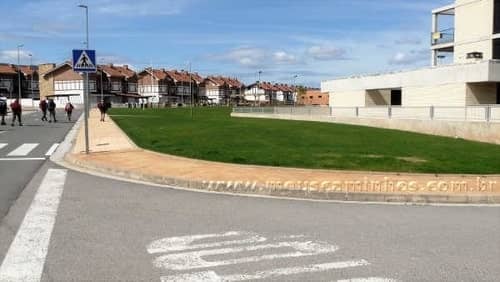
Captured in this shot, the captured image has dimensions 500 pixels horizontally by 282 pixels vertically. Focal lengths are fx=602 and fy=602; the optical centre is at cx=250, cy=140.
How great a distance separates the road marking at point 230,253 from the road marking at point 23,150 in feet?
39.2

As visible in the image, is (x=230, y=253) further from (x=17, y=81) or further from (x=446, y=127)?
(x=17, y=81)

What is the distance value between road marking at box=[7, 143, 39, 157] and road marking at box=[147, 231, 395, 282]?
11960 millimetres

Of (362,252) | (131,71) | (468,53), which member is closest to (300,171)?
(362,252)

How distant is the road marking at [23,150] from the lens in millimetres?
17391

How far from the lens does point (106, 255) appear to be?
611cm

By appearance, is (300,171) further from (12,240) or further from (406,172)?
(12,240)

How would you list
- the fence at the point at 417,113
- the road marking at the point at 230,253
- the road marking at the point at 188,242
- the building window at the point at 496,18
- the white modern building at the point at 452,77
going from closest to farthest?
the road marking at the point at 230,253 → the road marking at the point at 188,242 → the fence at the point at 417,113 → the white modern building at the point at 452,77 → the building window at the point at 496,18

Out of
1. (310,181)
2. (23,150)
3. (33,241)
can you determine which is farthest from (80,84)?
(33,241)

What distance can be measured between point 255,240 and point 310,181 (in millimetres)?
4058

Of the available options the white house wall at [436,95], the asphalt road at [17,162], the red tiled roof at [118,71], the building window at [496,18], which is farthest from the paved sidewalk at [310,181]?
the red tiled roof at [118,71]

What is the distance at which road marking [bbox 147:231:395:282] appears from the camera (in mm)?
5477

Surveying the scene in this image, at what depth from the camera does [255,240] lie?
6859 mm

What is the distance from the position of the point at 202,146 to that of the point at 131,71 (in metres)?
138

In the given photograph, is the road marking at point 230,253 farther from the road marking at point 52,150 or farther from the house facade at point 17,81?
the house facade at point 17,81
